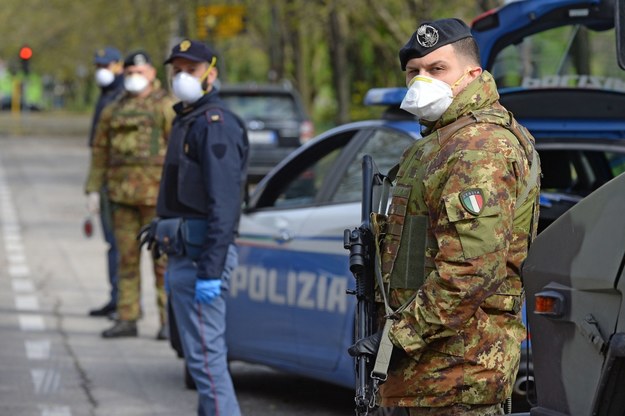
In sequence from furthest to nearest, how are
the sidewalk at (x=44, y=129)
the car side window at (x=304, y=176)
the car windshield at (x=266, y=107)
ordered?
the sidewalk at (x=44, y=129) < the car windshield at (x=266, y=107) < the car side window at (x=304, y=176)

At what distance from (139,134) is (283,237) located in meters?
2.63

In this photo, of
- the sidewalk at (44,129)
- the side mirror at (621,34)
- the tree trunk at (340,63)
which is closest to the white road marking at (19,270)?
the side mirror at (621,34)

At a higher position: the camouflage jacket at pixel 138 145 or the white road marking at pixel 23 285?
the camouflage jacket at pixel 138 145

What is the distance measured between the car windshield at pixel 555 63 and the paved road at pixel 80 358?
2032 mm

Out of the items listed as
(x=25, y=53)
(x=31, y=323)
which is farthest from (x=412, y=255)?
(x=25, y=53)

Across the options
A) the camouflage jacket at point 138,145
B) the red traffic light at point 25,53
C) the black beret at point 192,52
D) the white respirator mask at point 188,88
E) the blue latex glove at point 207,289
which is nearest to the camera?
the blue latex glove at point 207,289

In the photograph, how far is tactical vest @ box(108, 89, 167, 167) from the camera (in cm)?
939

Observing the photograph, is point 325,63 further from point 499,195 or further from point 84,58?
point 499,195

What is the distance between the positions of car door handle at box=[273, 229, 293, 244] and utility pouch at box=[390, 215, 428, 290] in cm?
319

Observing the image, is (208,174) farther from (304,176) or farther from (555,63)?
(555,63)

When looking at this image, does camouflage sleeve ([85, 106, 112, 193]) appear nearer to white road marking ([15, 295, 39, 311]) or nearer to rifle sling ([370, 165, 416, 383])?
white road marking ([15, 295, 39, 311])

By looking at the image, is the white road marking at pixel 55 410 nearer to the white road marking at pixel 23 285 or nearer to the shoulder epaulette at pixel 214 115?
the shoulder epaulette at pixel 214 115

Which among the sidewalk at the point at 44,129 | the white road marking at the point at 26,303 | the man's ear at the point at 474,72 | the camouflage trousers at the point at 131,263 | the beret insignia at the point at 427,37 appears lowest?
the sidewalk at the point at 44,129

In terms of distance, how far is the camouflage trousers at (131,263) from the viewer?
9.57 meters
